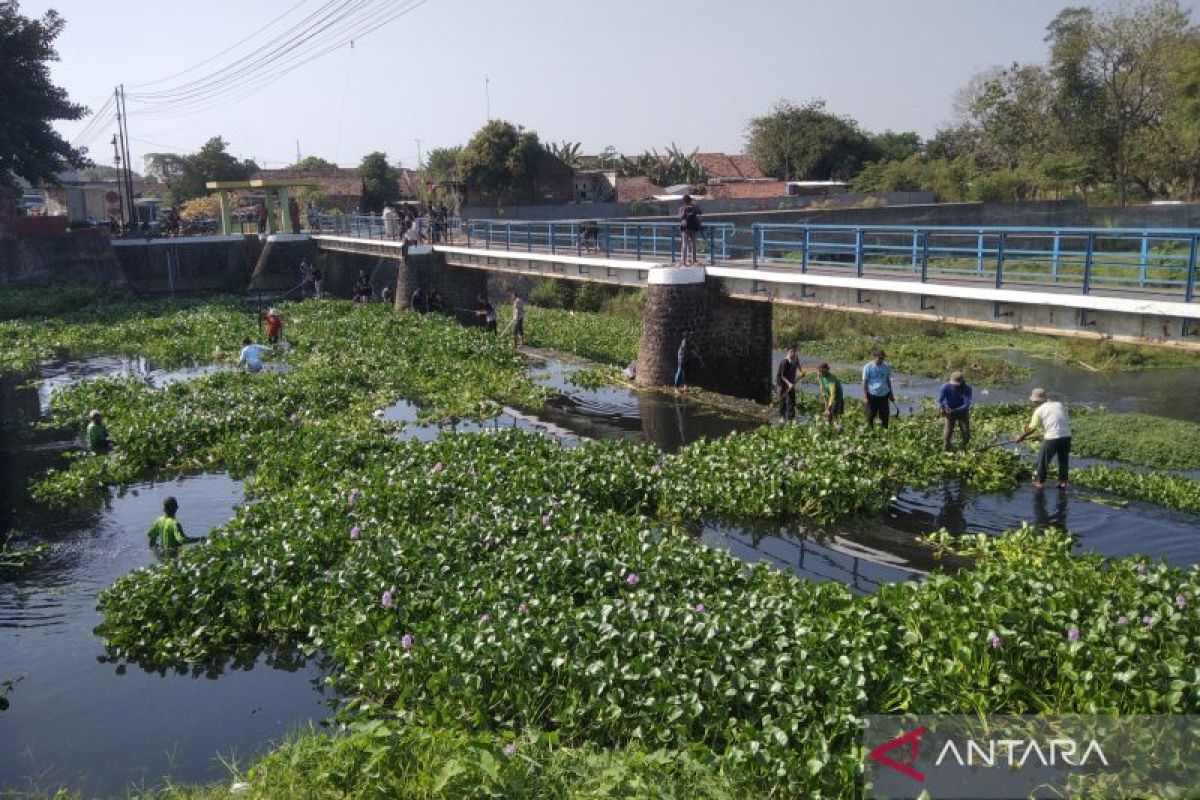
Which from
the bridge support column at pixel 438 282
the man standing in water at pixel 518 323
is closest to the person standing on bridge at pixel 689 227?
the man standing in water at pixel 518 323

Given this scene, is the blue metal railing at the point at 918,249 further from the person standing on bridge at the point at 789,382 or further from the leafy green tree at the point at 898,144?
the leafy green tree at the point at 898,144

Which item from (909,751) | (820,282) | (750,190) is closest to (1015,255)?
(820,282)

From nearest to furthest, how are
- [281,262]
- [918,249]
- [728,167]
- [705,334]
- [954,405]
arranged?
[954,405]
[918,249]
[705,334]
[281,262]
[728,167]

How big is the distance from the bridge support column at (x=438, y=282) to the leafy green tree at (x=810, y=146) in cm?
4406

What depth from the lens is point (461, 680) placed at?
27.0 ft

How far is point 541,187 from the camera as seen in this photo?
61031 mm

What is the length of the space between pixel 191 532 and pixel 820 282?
1214cm

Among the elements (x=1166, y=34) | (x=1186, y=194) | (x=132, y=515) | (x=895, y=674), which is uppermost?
(x=1166, y=34)

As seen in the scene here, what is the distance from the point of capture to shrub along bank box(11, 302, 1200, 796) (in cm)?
723

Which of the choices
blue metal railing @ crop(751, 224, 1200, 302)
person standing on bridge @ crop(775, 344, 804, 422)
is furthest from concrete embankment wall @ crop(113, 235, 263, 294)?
person standing on bridge @ crop(775, 344, 804, 422)

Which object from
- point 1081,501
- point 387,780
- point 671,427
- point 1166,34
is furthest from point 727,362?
point 1166,34

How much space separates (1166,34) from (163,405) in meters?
54.9

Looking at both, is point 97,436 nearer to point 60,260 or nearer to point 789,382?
point 789,382

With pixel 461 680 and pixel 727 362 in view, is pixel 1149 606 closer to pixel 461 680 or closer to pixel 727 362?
pixel 461 680
